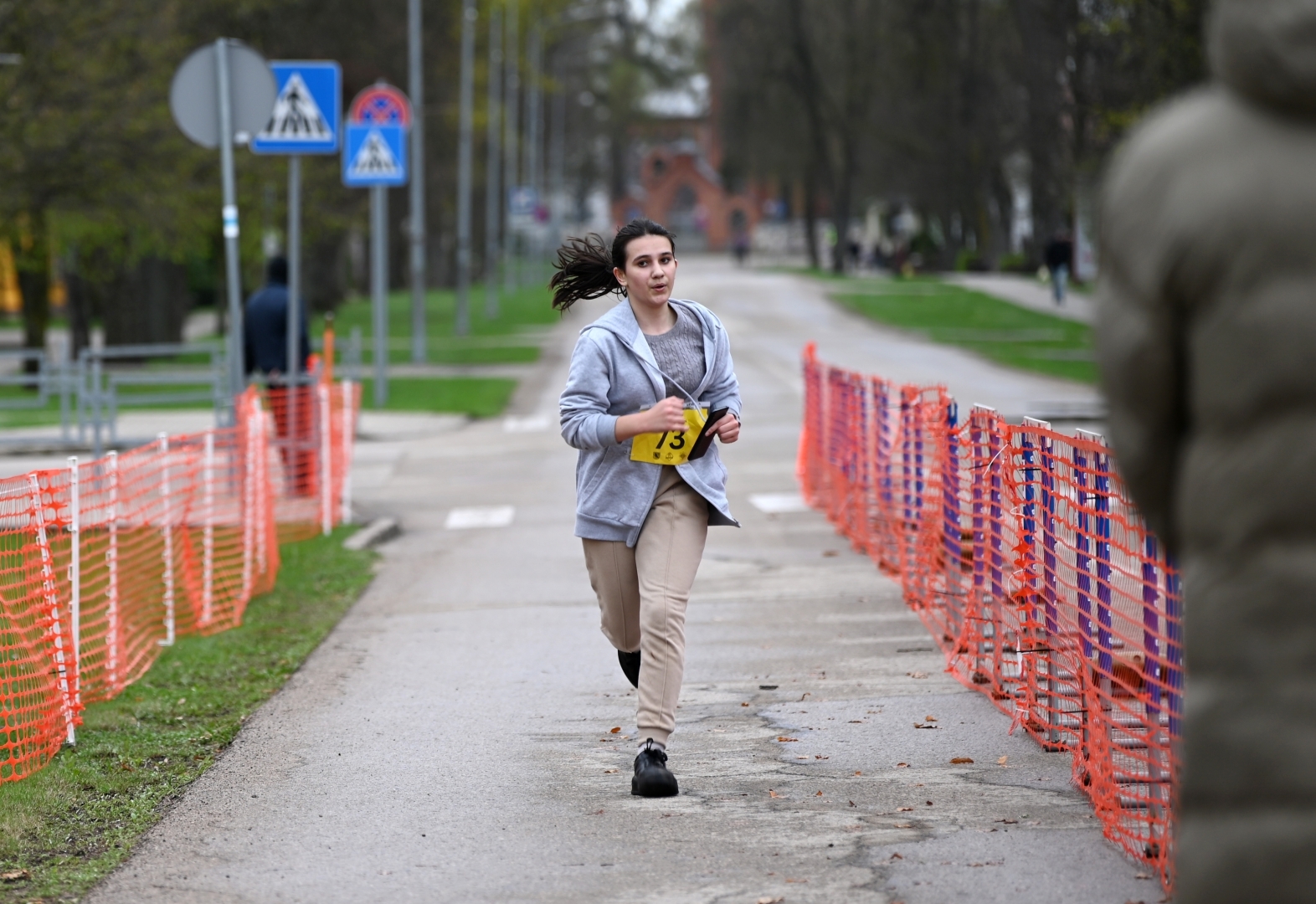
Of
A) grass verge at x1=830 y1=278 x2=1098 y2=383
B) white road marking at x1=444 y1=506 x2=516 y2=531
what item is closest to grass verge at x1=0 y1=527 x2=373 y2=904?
white road marking at x1=444 y1=506 x2=516 y2=531

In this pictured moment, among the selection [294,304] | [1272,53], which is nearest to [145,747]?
[1272,53]

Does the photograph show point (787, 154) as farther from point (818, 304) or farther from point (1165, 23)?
point (1165, 23)

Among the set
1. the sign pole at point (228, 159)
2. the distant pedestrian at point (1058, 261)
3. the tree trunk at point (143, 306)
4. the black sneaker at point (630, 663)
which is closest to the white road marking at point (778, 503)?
the sign pole at point (228, 159)

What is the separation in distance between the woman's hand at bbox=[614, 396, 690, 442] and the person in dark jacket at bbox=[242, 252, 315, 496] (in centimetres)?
989

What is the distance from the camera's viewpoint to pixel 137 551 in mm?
11523

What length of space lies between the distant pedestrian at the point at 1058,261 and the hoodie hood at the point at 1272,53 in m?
47.2

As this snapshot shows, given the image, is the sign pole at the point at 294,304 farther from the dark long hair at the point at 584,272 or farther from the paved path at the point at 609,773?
the dark long hair at the point at 584,272

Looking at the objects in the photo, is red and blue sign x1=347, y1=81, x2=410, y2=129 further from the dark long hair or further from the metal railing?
the dark long hair

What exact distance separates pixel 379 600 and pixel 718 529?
348 centimetres

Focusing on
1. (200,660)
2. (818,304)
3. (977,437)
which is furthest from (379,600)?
(818,304)

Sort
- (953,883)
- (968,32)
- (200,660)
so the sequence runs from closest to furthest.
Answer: (953,883) < (200,660) < (968,32)

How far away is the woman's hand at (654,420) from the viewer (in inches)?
237

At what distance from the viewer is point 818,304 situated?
52969 mm

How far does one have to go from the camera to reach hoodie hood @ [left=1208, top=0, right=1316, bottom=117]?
269 centimetres
